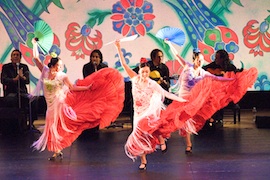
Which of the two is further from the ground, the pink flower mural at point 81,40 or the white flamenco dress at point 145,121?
the pink flower mural at point 81,40

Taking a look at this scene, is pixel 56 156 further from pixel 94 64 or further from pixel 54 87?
pixel 94 64

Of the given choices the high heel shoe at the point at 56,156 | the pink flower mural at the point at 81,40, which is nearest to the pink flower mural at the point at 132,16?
the pink flower mural at the point at 81,40

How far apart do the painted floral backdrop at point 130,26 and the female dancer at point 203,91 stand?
8.42 ft

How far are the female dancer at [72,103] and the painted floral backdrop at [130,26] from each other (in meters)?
2.75

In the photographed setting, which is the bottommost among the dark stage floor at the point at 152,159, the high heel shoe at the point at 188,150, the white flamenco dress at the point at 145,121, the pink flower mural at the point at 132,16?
the dark stage floor at the point at 152,159

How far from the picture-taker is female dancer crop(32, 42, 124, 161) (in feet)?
25.3

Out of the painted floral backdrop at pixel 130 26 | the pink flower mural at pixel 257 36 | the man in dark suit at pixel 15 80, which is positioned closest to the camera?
the man in dark suit at pixel 15 80

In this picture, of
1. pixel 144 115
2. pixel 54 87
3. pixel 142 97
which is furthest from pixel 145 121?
pixel 54 87

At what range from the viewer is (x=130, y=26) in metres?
10.8

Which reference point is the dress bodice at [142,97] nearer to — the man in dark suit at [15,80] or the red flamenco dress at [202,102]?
the red flamenco dress at [202,102]

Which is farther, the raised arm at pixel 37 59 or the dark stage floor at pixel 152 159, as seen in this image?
the raised arm at pixel 37 59

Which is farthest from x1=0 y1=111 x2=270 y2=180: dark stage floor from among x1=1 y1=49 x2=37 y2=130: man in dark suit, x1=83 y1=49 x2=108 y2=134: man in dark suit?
x1=1 y1=49 x2=37 y2=130: man in dark suit

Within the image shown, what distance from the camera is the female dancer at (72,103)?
25.3 ft

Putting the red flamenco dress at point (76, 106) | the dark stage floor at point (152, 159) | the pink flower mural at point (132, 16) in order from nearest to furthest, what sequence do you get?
the dark stage floor at point (152, 159)
the red flamenco dress at point (76, 106)
the pink flower mural at point (132, 16)
